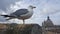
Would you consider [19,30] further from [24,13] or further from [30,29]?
[24,13]

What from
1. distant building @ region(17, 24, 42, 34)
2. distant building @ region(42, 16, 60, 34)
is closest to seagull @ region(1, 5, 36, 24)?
distant building @ region(42, 16, 60, 34)

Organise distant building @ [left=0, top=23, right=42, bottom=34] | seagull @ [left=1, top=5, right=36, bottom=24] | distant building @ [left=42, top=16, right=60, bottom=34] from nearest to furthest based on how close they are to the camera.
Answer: distant building @ [left=0, top=23, right=42, bottom=34] < distant building @ [left=42, top=16, right=60, bottom=34] < seagull @ [left=1, top=5, right=36, bottom=24]

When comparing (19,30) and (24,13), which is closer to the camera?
(19,30)

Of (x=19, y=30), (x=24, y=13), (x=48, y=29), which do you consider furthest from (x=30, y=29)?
(x=24, y=13)

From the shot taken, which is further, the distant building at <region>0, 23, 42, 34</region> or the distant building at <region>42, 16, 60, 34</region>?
the distant building at <region>42, 16, 60, 34</region>

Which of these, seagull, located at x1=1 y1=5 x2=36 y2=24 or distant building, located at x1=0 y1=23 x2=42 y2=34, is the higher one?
seagull, located at x1=1 y1=5 x2=36 y2=24

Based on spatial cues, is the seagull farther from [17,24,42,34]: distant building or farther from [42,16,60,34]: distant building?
[17,24,42,34]: distant building

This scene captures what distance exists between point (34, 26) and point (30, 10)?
2.30 metres

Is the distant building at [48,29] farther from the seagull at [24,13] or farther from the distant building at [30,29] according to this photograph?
the seagull at [24,13]

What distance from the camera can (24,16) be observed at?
4.38 metres

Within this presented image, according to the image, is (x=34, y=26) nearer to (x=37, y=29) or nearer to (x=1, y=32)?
(x=37, y=29)

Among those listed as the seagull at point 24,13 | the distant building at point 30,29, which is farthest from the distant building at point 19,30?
the seagull at point 24,13

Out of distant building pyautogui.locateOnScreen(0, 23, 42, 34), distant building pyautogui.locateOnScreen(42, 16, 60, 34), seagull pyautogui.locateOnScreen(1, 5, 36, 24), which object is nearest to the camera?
distant building pyautogui.locateOnScreen(0, 23, 42, 34)

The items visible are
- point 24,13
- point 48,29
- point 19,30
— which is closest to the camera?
point 19,30
